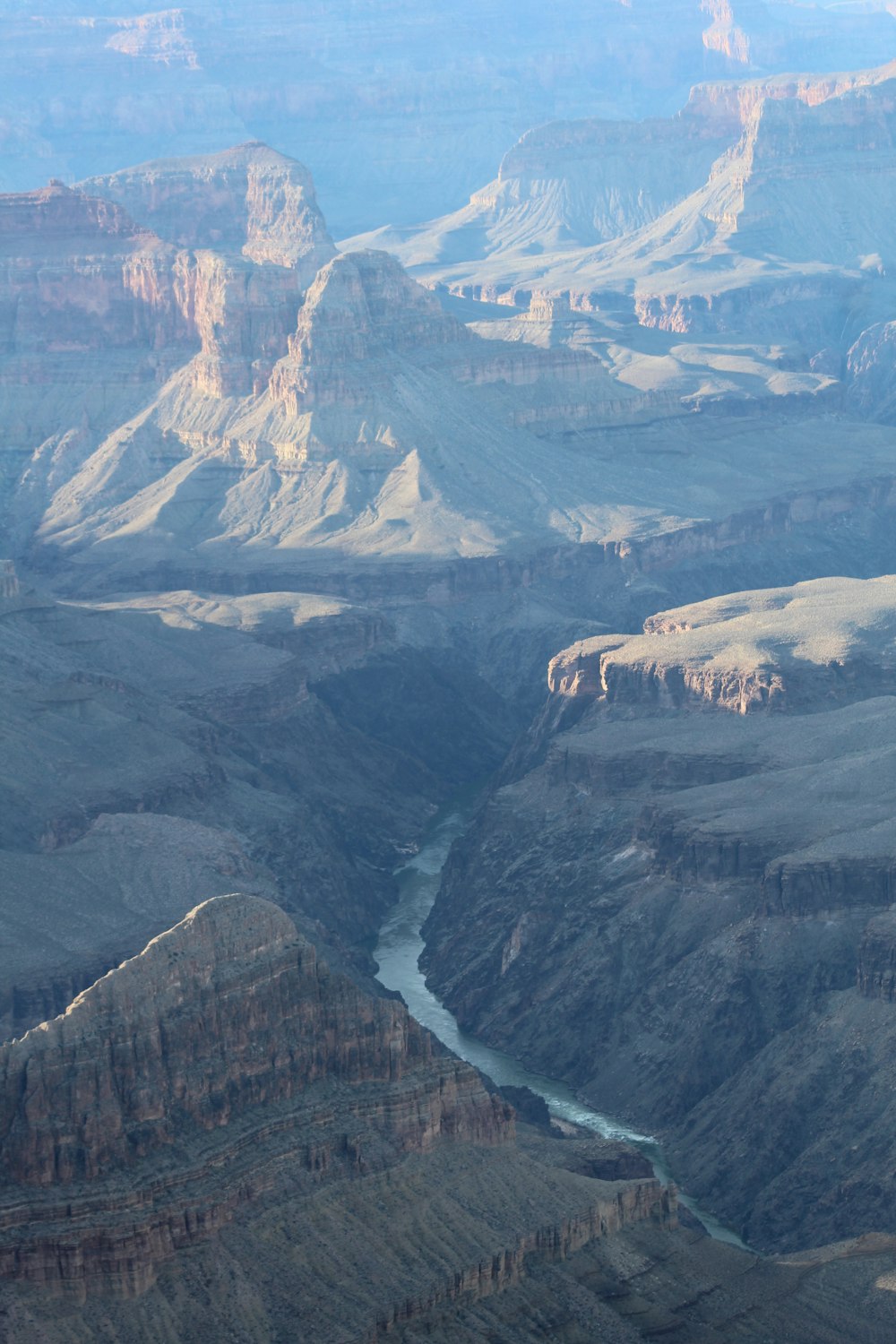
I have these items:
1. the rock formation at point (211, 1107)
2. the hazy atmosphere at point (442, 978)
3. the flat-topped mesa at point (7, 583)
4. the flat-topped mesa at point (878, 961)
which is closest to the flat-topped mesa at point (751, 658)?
the hazy atmosphere at point (442, 978)

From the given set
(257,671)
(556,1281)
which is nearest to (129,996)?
(556,1281)

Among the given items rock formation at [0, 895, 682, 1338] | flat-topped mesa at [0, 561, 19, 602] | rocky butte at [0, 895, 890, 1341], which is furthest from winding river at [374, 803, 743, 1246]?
flat-topped mesa at [0, 561, 19, 602]

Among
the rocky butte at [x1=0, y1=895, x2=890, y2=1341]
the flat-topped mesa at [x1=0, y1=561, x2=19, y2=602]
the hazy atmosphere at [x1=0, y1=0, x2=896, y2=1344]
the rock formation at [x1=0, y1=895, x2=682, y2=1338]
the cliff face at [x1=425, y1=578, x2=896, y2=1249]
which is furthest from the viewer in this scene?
the flat-topped mesa at [x1=0, y1=561, x2=19, y2=602]

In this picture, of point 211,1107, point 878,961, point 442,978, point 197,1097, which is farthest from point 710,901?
point 197,1097

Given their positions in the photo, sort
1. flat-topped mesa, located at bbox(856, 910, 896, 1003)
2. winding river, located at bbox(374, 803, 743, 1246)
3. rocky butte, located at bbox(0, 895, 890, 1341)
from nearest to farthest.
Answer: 1. rocky butte, located at bbox(0, 895, 890, 1341)
2. flat-topped mesa, located at bbox(856, 910, 896, 1003)
3. winding river, located at bbox(374, 803, 743, 1246)

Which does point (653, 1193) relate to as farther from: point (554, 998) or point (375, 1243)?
point (554, 998)

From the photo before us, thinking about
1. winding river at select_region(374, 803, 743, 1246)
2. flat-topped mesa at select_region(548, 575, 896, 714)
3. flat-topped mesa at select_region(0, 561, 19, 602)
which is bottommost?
winding river at select_region(374, 803, 743, 1246)

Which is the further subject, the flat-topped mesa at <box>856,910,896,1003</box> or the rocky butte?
the flat-topped mesa at <box>856,910,896,1003</box>

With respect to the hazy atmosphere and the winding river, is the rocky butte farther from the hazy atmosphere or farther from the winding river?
the winding river
